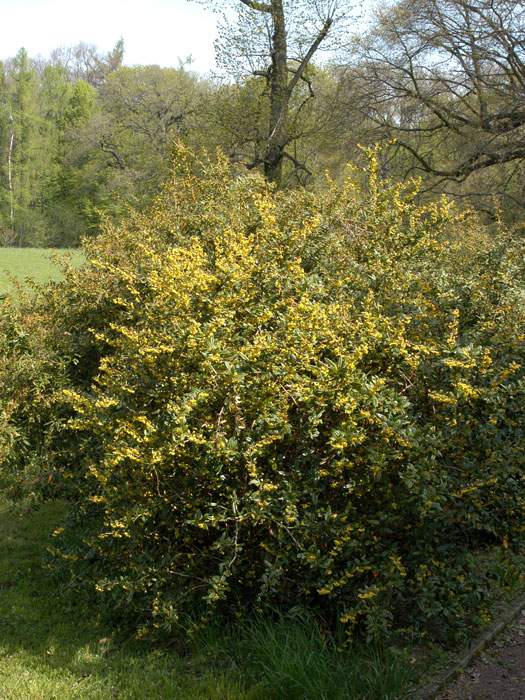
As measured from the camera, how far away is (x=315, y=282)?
4.73 metres

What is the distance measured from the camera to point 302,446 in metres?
3.91

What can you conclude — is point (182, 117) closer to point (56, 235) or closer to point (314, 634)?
point (56, 235)

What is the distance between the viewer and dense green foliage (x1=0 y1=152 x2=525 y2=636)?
3.68 m

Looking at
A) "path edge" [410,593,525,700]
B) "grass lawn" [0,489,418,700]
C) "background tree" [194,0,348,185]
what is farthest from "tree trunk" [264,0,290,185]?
"path edge" [410,593,525,700]

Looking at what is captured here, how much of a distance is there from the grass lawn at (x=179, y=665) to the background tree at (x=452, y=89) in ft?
42.2

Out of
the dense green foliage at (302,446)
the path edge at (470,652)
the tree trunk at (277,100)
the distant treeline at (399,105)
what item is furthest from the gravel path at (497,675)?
the tree trunk at (277,100)

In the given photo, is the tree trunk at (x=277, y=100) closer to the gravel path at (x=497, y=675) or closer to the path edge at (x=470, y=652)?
the path edge at (x=470, y=652)

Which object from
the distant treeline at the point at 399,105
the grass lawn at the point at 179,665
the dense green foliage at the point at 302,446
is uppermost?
the distant treeline at the point at 399,105

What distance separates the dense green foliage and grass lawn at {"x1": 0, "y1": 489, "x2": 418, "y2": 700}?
0.21 meters

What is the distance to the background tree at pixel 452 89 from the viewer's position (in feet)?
46.9

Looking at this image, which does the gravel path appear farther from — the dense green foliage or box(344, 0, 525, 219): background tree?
box(344, 0, 525, 219): background tree

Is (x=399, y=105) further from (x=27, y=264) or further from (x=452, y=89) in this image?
(x=27, y=264)

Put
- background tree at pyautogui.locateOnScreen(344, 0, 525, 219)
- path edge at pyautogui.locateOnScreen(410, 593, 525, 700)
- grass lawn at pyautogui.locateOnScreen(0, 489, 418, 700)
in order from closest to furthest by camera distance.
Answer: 1. grass lawn at pyautogui.locateOnScreen(0, 489, 418, 700)
2. path edge at pyautogui.locateOnScreen(410, 593, 525, 700)
3. background tree at pyautogui.locateOnScreen(344, 0, 525, 219)

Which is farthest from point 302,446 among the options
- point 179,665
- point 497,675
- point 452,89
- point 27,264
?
point 27,264
